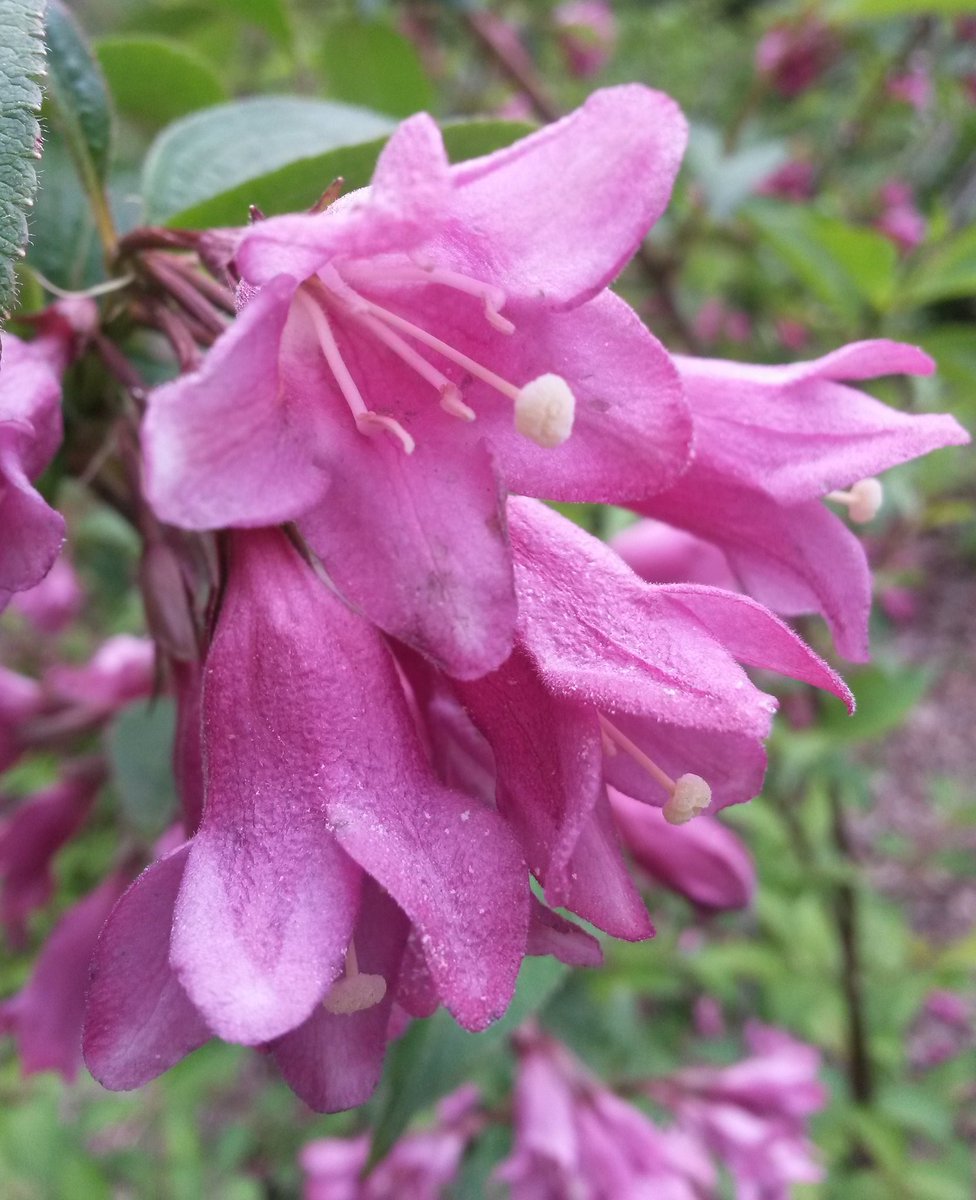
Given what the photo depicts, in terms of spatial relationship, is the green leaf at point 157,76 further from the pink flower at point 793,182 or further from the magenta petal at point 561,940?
the pink flower at point 793,182

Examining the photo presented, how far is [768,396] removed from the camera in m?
0.60

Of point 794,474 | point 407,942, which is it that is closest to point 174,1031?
point 407,942

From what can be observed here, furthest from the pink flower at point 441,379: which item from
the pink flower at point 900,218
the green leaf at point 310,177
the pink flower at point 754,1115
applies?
the pink flower at point 900,218

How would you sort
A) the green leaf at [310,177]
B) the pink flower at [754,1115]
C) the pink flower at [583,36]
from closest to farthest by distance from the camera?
the green leaf at [310,177]
the pink flower at [754,1115]
the pink flower at [583,36]

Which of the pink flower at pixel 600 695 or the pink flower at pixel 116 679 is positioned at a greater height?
the pink flower at pixel 600 695

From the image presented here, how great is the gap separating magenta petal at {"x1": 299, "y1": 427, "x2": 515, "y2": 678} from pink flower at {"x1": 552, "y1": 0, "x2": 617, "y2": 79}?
3021 mm

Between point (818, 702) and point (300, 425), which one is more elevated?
point (300, 425)

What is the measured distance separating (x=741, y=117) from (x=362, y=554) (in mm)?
2032

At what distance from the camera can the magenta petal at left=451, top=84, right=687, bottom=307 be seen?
42cm

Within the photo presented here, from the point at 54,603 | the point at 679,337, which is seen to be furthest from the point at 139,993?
the point at 54,603

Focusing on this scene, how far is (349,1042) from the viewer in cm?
51

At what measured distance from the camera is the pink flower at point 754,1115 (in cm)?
168

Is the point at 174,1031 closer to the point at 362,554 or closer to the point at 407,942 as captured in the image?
the point at 407,942

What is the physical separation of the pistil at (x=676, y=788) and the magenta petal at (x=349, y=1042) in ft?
0.43
